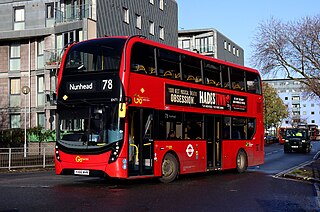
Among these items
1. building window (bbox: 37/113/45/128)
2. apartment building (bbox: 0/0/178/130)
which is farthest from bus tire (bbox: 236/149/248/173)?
building window (bbox: 37/113/45/128)

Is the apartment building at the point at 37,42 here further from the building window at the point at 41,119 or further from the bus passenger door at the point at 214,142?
the bus passenger door at the point at 214,142

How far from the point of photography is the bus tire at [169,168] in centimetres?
1465

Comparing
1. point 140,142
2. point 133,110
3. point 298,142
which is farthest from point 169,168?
point 298,142

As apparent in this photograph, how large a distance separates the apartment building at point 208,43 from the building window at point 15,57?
107 feet

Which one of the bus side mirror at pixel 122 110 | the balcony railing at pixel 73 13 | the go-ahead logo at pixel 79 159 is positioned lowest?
the go-ahead logo at pixel 79 159

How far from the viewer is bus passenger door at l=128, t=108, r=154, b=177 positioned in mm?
13312

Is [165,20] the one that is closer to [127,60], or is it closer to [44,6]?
[44,6]

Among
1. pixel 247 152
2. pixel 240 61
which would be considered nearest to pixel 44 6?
pixel 247 152

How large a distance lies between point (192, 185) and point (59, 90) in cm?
508

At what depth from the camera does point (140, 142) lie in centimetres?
1367

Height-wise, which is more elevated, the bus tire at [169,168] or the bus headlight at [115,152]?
the bus headlight at [115,152]

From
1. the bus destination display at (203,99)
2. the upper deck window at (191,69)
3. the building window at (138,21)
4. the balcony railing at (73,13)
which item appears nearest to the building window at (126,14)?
the building window at (138,21)

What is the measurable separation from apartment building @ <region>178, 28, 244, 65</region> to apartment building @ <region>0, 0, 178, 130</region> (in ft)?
94.7

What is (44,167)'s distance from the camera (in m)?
23.4
